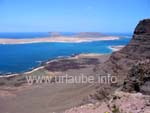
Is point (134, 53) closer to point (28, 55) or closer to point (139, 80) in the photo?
point (139, 80)

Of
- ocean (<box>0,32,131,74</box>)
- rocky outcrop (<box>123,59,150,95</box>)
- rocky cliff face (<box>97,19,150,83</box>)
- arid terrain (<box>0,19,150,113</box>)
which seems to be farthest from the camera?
ocean (<box>0,32,131,74</box>)

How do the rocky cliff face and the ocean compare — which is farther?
the ocean

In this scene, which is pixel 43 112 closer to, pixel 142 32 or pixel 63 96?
pixel 63 96

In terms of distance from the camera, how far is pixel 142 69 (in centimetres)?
1847

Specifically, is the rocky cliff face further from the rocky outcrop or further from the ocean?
the ocean

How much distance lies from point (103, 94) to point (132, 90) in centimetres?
1275

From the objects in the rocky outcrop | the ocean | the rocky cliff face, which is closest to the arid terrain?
the rocky cliff face

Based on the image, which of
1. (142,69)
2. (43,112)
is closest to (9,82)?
(43,112)

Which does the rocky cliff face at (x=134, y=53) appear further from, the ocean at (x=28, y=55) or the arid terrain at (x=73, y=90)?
A: the ocean at (x=28, y=55)

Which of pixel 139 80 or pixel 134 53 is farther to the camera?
pixel 134 53

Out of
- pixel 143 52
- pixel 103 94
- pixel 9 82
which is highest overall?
pixel 143 52

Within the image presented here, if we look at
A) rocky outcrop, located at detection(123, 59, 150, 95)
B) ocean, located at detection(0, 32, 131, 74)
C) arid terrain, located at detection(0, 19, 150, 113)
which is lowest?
ocean, located at detection(0, 32, 131, 74)

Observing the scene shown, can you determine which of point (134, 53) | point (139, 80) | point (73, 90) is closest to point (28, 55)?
point (73, 90)

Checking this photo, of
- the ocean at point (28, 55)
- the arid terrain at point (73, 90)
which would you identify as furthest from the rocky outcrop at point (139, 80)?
the ocean at point (28, 55)
